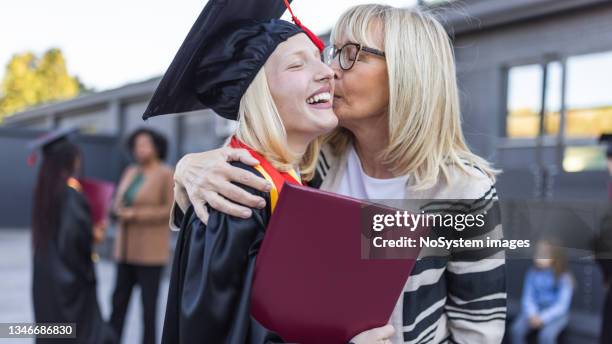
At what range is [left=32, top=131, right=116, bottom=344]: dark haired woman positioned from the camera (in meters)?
3.61

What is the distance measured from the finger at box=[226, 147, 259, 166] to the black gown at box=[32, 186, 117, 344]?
8.73ft

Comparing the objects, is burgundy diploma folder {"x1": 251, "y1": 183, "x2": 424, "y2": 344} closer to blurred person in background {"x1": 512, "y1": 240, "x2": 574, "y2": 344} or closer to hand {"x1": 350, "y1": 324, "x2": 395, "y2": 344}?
hand {"x1": 350, "y1": 324, "x2": 395, "y2": 344}

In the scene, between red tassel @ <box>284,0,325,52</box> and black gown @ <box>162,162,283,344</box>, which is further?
red tassel @ <box>284,0,325,52</box>

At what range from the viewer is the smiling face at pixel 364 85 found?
159cm

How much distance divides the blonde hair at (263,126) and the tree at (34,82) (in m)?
29.6

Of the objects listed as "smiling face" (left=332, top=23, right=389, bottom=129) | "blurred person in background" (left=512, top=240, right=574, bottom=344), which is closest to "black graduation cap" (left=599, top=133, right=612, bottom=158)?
"blurred person in background" (left=512, top=240, right=574, bottom=344)

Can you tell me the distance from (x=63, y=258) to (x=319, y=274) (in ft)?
9.60

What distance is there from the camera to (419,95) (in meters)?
1.56

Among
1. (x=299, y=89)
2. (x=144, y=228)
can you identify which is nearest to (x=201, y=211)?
(x=299, y=89)

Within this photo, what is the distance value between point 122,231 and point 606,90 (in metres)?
4.47

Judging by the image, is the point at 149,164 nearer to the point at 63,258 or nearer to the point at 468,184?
the point at 63,258

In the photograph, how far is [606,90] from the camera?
5.25m

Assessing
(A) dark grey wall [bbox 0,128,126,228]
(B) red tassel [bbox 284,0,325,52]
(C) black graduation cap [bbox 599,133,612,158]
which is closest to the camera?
(B) red tassel [bbox 284,0,325,52]

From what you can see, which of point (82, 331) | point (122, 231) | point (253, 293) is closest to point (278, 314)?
point (253, 293)
